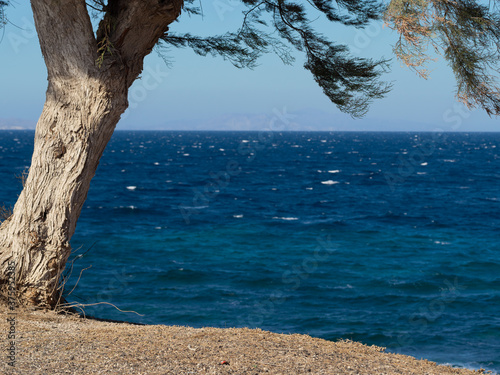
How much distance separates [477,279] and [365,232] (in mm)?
7274

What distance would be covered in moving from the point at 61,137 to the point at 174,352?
3193 millimetres

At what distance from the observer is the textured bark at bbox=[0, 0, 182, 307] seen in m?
6.57

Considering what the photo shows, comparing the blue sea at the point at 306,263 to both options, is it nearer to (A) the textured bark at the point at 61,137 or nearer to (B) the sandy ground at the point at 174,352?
(A) the textured bark at the point at 61,137

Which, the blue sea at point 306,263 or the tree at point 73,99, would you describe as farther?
the blue sea at point 306,263

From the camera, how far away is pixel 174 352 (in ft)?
16.9

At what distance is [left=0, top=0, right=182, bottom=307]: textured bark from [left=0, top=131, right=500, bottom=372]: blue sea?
2.01ft

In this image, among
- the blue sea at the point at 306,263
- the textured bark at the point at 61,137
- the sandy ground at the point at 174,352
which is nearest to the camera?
the sandy ground at the point at 174,352

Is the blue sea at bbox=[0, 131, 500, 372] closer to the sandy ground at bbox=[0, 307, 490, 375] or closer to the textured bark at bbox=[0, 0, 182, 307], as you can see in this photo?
the textured bark at bbox=[0, 0, 182, 307]

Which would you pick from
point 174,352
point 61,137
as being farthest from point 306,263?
point 174,352

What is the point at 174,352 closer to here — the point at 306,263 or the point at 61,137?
the point at 61,137

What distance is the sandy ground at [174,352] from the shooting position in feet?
15.5

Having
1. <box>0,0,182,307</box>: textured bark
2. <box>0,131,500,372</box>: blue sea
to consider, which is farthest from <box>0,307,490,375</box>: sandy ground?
<box>0,131,500,372</box>: blue sea

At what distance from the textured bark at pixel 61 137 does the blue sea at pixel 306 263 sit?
613 millimetres

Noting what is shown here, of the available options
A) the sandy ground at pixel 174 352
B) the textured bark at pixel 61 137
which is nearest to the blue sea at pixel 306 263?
the textured bark at pixel 61 137
